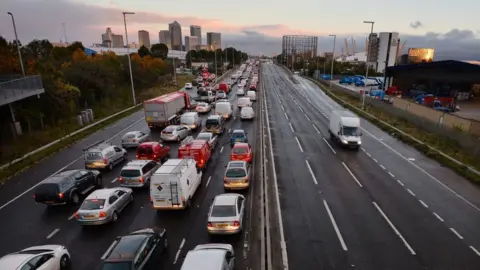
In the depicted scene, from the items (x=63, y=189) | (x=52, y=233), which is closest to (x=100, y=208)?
(x=52, y=233)

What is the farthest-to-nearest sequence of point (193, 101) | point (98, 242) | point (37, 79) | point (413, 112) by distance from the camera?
point (193, 101) → point (413, 112) → point (37, 79) → point (98, 242)

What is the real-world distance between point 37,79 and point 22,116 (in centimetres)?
496

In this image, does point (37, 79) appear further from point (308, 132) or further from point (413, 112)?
point (413, 112)

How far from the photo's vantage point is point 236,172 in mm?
18984

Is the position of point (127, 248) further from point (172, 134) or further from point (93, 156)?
point (172, 134)

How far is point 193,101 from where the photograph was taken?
56531 mm

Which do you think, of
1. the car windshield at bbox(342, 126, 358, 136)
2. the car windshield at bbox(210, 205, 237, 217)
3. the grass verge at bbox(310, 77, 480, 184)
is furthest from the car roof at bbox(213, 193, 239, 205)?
the grass verge at bbox(310, 77, 480, 184)

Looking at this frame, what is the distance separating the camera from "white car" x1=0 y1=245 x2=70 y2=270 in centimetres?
1063

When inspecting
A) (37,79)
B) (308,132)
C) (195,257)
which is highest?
(37,79)

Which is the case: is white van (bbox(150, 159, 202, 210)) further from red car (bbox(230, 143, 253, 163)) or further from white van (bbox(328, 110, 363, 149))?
white van (bbox(328, 110, 363, 149))

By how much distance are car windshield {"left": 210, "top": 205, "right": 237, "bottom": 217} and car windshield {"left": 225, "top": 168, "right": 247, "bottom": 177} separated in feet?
14.7

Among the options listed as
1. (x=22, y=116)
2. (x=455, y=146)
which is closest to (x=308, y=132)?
(x=455, y=146)

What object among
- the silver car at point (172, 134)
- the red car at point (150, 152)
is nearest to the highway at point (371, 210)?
the red car at point (150, 152)

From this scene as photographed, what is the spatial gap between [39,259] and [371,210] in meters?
15.4
